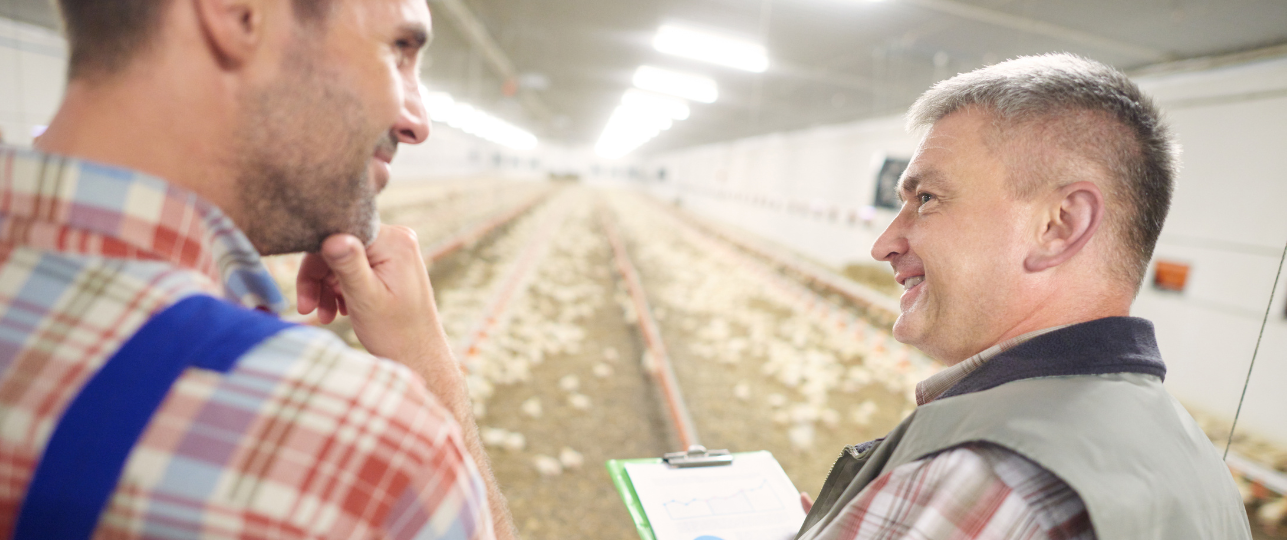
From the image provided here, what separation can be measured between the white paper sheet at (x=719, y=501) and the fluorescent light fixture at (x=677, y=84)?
34.3 feet

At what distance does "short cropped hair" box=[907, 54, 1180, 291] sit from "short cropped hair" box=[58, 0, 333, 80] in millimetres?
1519

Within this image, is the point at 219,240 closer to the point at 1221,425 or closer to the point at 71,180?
the point at 71,180

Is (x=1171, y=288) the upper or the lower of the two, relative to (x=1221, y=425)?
upper

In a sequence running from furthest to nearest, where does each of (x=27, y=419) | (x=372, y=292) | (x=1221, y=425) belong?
(x=1221, y=425) < (x=372, y=292) < (x=27, y=419)

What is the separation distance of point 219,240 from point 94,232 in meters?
0.13

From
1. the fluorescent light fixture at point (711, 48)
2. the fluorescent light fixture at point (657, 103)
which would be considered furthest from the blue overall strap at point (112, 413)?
the fluorescent light fixture at point (657, 103)

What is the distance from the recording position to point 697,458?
5.45 feet

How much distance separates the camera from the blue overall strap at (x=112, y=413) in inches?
19.4

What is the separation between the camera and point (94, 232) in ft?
2.04

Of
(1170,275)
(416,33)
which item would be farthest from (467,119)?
(416,33)

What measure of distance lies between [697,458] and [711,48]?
8196 mm

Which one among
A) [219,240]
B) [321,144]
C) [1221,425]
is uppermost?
[321,144]

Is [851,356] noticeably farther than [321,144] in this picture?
Yes

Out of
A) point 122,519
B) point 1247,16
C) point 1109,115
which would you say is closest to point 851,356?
point 1247,16
